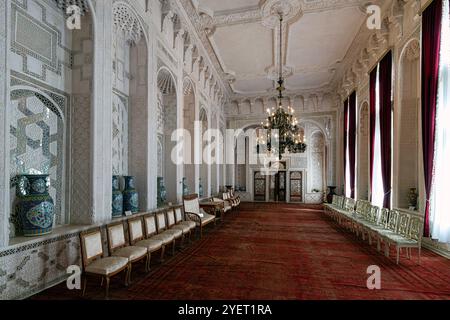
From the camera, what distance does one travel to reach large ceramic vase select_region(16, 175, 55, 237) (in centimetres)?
317

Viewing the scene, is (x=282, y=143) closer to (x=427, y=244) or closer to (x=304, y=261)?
(x=304, y=261)

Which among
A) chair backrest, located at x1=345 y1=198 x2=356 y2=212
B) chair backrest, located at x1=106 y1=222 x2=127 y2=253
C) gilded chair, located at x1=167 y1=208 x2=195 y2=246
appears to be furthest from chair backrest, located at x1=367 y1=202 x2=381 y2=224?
chair backrest, located at x1=106 y1=222 x2=127 y2=253

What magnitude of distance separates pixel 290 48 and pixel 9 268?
946 centimetres

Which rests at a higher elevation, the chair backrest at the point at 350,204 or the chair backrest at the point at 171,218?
the chair backrest at the point at 171,218

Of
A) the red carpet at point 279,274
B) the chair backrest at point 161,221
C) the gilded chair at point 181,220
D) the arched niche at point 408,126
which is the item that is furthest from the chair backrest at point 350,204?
the chair backrest at point 161,221

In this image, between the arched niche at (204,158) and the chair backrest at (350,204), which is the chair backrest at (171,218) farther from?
the chair backrest at (350,204)

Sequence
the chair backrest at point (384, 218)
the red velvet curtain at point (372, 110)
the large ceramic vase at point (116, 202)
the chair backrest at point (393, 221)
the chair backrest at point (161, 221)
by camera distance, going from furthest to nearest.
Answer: the red velvet curtain at point (372, 110) → the chair backrest at point (384, 218) → the chair backrest at point (393, 221) → the chair backrest at point (161, 221) → the large ceramic vase at point (116, 202)

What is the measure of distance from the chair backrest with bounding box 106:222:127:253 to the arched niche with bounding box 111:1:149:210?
1.47 m

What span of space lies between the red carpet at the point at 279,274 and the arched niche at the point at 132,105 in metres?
2.02

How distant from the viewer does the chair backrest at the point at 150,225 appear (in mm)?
4668

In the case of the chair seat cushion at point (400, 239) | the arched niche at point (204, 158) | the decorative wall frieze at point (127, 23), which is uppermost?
the decorative wall frieze at point (127, 23)

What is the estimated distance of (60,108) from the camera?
398 cm

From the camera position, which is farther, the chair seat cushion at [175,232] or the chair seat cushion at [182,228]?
the chair seat cushion at [182,228]

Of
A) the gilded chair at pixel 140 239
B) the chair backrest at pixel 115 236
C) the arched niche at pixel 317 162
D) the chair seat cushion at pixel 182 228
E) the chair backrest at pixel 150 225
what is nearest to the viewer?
the chair backrest at pixel 115 236
